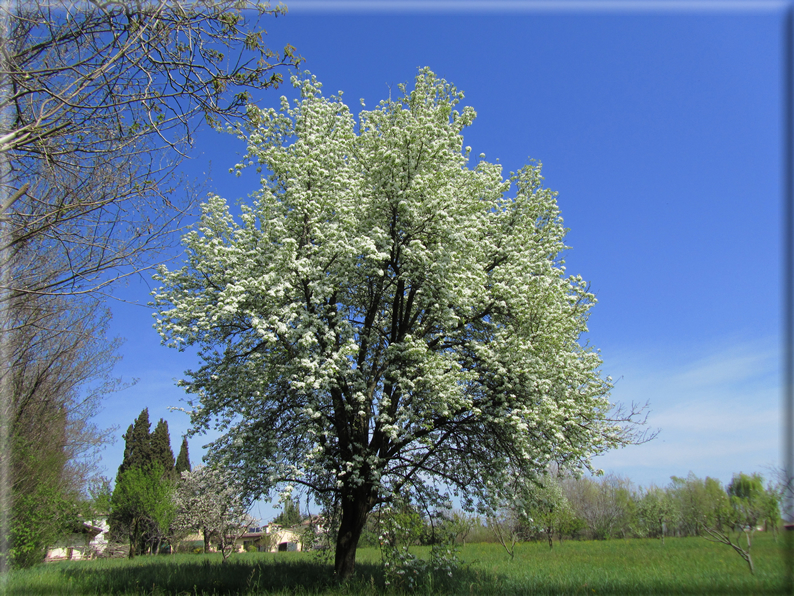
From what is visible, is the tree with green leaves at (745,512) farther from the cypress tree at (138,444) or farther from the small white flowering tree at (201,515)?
the cypress tree at (138,444)

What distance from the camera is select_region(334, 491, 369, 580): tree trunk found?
13375 millimetres

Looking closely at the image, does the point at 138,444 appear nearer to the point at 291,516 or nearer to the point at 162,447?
the point at 162,447

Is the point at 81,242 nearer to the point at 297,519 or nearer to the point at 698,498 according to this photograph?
the point at 297,519

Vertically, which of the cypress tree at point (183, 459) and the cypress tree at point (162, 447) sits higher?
the cypress tree at point (162, 447)

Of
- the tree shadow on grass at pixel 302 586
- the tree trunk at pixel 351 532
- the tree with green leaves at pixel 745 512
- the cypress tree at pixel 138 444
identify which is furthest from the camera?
the cypress tree at pixel 138 444

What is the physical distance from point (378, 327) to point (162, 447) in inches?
2258

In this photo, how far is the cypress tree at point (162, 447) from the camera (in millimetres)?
58500

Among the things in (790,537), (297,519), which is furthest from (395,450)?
(790,537)

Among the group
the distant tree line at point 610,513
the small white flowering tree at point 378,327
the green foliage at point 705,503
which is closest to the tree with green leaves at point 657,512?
the distant tree line at point 610,513

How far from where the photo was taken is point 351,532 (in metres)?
13.6

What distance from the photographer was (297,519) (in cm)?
1514

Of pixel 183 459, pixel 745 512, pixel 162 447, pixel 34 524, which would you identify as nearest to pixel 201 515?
pixel 34 524

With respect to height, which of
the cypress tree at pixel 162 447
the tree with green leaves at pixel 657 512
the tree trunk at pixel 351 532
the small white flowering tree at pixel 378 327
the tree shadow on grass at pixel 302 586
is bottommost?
the tree with green leaves at pixel 657 512

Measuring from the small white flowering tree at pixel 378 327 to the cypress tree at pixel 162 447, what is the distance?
53.2 metres
